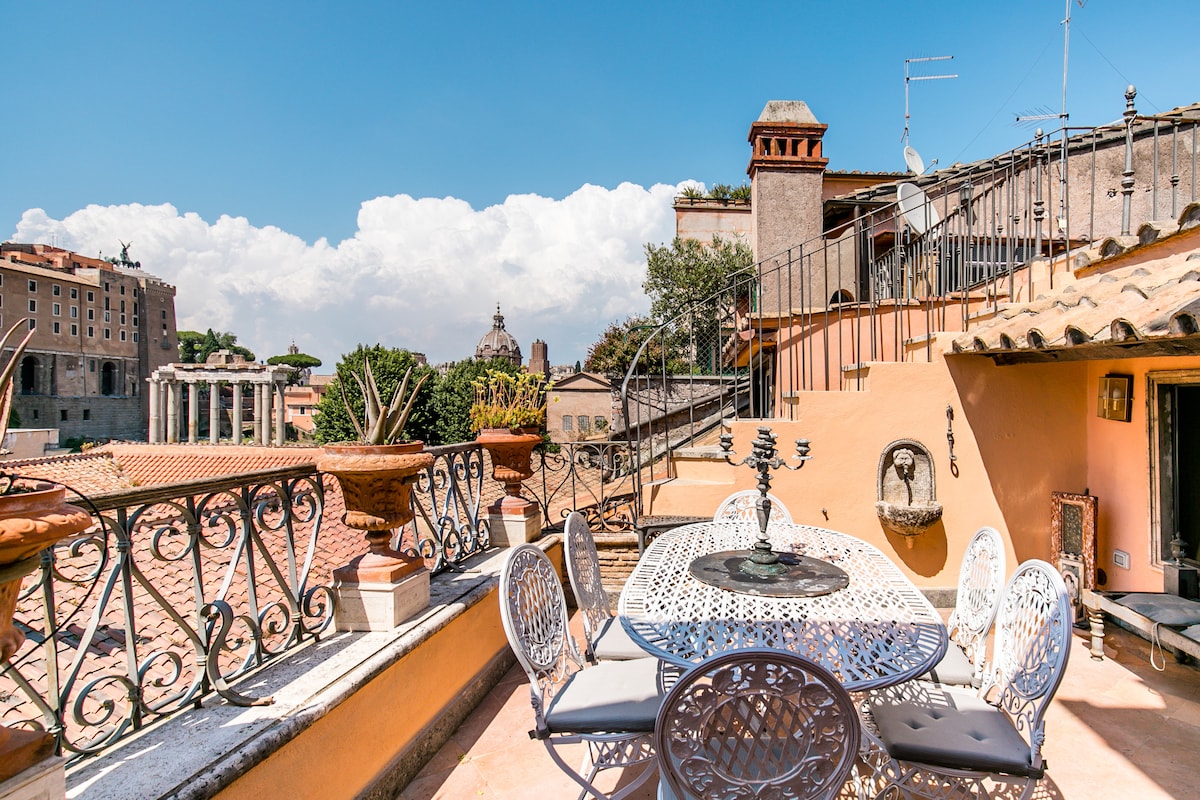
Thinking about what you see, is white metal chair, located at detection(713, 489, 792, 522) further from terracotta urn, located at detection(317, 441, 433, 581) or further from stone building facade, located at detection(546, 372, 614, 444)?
stone building facade, located at detection(546, 372, 614, 444)

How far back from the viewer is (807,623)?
196 cm

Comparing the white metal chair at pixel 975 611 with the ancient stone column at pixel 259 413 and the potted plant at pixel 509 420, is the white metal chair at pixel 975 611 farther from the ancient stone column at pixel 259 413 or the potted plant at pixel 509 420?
the ancient stone column at pixel 259 413

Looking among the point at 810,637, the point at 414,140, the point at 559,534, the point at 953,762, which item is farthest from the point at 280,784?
the point at 414,140

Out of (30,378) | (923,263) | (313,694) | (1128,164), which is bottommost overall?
(313,694)

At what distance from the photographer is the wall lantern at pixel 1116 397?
392 cm

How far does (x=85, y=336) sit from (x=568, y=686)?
66.5 m

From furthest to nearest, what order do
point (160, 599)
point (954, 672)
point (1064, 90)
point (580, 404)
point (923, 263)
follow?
1. point (580, 404)
2. point (1064, 90)
3. point (923, 263)
4. point (954, 672)
5. point (160, 599)

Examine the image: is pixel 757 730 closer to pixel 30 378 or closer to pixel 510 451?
Result: pixel 510 451

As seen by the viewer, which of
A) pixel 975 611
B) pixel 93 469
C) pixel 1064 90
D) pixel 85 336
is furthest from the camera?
pixel 85 336

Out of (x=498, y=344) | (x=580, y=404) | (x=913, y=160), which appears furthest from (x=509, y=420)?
(x=498, y=344)

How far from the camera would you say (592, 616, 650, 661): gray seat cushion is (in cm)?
238

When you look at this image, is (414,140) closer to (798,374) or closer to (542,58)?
(542,58)

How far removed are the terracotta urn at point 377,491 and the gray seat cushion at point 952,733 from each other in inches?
75.3

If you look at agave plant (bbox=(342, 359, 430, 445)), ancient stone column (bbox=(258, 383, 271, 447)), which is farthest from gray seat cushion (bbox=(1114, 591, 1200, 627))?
ancient stone column (bbox=(258, 383, 271, 447))
